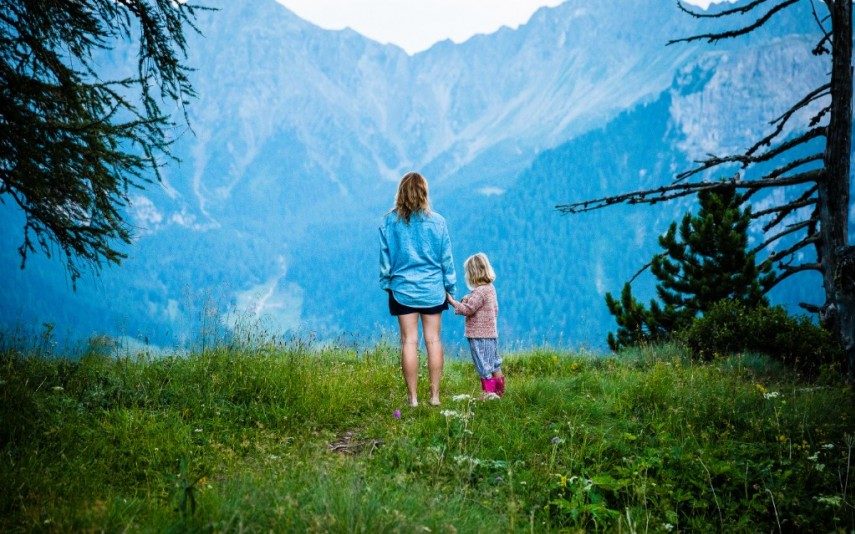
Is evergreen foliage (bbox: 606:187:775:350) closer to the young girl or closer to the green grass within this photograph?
the green grass

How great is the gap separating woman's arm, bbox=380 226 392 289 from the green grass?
1250 millimetres

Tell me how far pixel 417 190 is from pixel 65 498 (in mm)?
3719

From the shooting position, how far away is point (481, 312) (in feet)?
20.0

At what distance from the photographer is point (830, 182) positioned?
21.1 ft

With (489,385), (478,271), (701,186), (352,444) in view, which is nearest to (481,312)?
(478,271)

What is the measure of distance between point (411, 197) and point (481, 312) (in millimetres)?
1625

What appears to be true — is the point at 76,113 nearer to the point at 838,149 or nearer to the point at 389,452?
the point at 389,452

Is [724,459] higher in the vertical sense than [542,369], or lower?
lower

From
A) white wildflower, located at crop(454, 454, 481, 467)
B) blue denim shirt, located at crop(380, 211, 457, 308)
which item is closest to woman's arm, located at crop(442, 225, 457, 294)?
blue denim shirt, located at crop(380, 211, 457, 308)

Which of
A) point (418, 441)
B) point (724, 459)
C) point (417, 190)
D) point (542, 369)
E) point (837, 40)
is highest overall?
point (837, 40)

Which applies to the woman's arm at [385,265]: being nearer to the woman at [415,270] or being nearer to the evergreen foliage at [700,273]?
the woman at [415,270]

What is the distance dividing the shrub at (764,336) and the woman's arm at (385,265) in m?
4.90

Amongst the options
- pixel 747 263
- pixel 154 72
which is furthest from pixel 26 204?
pixel 747 263

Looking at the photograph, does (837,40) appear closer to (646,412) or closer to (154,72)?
(646,412)
